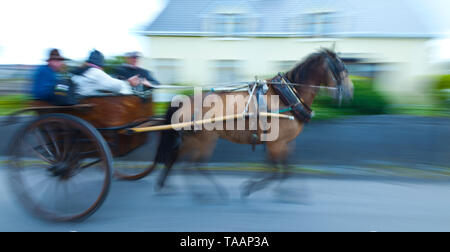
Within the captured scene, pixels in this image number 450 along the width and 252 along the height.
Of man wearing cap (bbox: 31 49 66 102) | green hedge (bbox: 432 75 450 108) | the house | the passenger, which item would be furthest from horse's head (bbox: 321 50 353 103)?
the house

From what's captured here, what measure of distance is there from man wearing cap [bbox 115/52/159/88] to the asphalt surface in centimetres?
107

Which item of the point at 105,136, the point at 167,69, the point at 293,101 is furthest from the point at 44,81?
the point at 167,69

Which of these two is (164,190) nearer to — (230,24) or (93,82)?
(93,82)

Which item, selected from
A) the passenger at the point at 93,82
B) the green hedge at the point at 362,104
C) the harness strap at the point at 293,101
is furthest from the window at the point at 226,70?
the passenger at the point at 93,82

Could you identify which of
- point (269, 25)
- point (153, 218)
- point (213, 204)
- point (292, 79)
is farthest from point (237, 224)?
point (269, 25)

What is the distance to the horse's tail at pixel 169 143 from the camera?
3.77 meters

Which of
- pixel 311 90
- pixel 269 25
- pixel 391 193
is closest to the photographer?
pixel 311 90

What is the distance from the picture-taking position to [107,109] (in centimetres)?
337

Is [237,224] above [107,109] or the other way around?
the other way around

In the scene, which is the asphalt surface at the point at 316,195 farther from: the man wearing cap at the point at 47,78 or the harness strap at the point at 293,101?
the man wearing cap at the point at 47,78

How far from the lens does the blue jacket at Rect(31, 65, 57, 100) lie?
313cm

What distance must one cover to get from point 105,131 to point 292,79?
79.6 inches

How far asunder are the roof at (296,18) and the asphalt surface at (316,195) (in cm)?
714
